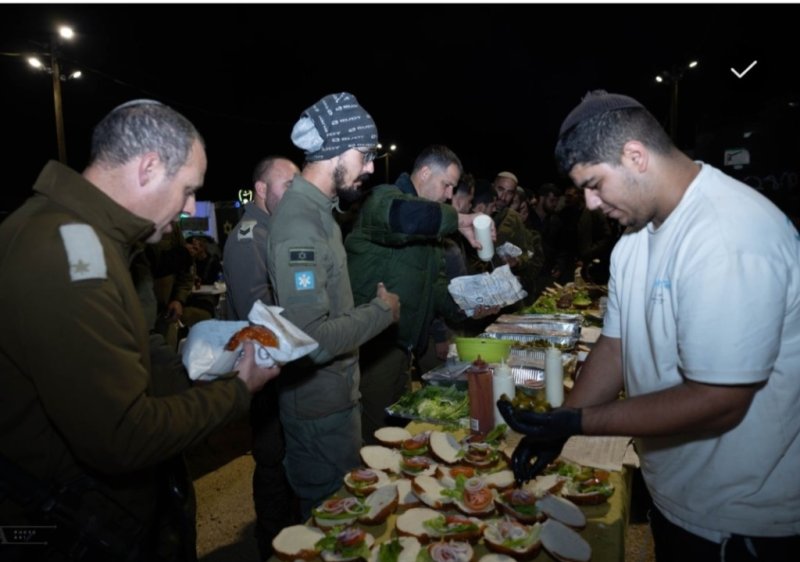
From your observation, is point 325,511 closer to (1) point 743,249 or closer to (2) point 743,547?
(2) point 743,547

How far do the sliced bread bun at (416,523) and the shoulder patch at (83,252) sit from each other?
1230 mm

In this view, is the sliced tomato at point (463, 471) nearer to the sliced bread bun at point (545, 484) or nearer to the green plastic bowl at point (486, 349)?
the sliced bread bun at point (545, 484)

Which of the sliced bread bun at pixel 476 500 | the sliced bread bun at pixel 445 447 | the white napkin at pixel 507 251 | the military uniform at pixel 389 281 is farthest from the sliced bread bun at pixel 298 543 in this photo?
the white napkin at pixel 507 251

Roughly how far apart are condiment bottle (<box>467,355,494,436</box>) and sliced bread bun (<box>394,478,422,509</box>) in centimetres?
52

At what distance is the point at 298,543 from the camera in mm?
1669

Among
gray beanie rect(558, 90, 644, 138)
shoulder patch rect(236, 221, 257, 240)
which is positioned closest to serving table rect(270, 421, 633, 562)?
gray beanie rect(558, 90, 644, 138)

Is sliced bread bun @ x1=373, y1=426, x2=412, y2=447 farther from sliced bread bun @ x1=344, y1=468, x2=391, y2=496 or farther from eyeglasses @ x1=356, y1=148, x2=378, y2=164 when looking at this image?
eyeglasses @ x1=356, y1=148, x2=378, y2=164

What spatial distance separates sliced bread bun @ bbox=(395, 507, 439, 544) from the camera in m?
1.69

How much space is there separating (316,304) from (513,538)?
121cm

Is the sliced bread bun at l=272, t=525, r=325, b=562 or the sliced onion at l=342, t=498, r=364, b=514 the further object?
the sliced onion at l=342, t=498, r=364, b=514

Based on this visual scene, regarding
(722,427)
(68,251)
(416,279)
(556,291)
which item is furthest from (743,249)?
(556,291)

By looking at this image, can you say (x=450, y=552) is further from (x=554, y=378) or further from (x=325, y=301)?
(x=554, y=378)

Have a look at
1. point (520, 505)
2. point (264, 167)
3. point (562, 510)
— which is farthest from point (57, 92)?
point (562, 510)

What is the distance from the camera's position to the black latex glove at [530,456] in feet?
6.01
